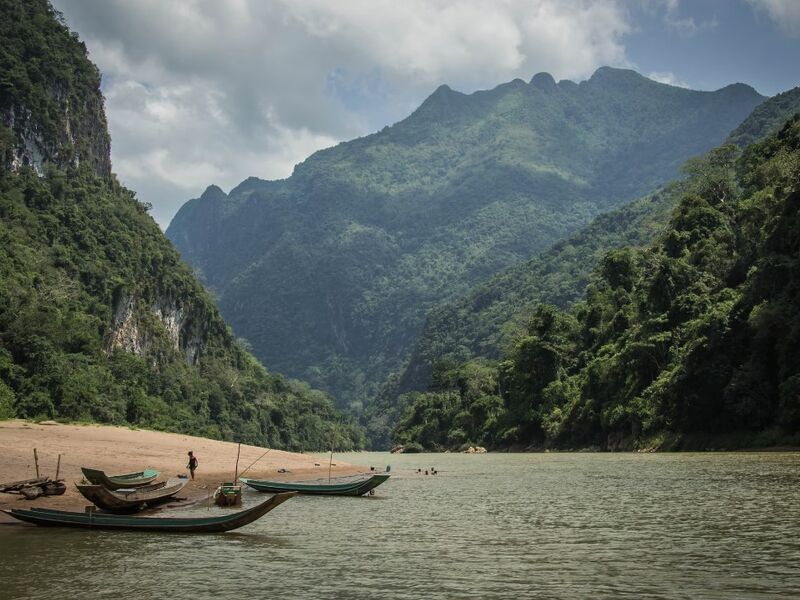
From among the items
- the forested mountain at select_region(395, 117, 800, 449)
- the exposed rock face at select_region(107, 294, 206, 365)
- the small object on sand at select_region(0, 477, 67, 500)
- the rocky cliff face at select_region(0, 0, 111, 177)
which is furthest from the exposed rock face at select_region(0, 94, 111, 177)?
the small object on sand at select_region(0, 477, 67, 500)

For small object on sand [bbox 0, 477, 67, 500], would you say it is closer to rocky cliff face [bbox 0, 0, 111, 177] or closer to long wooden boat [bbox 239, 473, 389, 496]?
long wooden boat [bbox 239, 473, 389, 496]

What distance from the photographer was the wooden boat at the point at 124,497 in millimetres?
20047

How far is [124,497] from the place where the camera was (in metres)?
21.9

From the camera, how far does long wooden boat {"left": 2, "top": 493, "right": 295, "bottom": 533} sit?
63.3 ft

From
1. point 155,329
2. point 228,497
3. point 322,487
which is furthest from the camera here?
point 155,329

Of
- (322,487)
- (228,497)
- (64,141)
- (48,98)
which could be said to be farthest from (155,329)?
(228,497)

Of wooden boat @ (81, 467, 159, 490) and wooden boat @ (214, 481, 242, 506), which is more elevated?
wooden boat @ (81, 467, 159, 490)

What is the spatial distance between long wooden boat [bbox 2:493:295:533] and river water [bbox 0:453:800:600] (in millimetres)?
258

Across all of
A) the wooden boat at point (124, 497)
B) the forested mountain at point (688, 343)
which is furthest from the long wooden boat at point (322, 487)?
the forested mountain at point (688, 343)

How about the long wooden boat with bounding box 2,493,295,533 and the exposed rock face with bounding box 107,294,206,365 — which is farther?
the exposed rock face with bounding box 107,294,206,365

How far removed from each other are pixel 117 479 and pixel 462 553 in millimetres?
15391

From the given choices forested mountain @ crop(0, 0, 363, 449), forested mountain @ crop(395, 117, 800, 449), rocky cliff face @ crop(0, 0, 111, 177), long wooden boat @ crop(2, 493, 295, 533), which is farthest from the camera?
rocky cliff face @ crop(0, 0, 111, 177)

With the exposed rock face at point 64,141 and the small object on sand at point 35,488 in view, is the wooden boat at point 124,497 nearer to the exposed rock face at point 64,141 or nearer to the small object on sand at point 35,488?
the small object on sand at point 35,488

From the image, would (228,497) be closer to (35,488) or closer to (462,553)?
(35,488)
